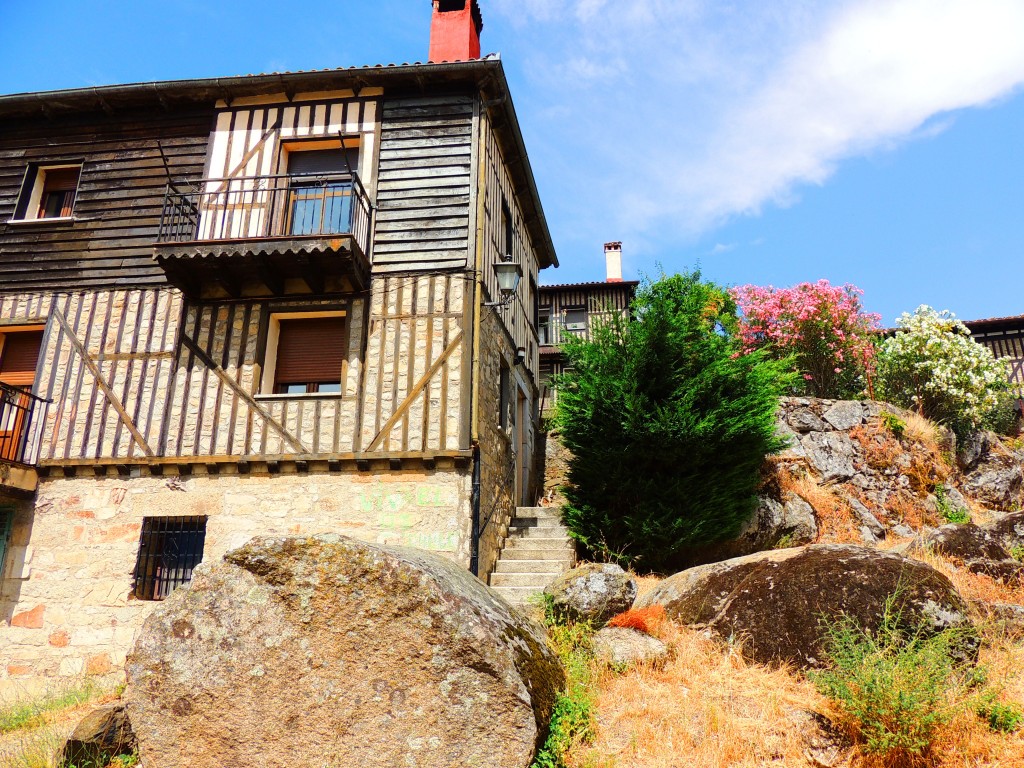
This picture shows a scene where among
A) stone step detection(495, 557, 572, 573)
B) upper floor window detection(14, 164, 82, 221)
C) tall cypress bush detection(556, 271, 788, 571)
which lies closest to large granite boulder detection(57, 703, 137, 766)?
stone step detection(495, 557, 572, 573)

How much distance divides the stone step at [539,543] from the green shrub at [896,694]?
5313 mm

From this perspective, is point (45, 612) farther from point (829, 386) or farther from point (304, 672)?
point (829, 386)

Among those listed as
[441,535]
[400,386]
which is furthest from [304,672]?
[400,386]

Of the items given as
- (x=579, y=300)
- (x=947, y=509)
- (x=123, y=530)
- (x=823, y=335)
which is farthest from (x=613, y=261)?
(x=123, y=530)

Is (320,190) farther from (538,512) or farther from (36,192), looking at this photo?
(538,512)

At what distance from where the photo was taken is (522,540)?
11.0 meters

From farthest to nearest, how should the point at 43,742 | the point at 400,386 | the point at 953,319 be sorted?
the point at 953,319 → the point at 400,386 → the point at 43,742

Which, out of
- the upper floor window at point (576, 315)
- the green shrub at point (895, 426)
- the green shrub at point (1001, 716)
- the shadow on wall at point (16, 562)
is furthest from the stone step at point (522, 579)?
the upper floor window at point (576, 315)

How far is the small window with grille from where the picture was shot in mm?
9773

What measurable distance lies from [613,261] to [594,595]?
1759 centimetres

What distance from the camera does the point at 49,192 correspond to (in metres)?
12.0

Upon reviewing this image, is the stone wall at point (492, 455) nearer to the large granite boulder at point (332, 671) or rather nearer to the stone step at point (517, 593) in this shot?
the stone step at point (517, 593)

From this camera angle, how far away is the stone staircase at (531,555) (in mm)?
9672

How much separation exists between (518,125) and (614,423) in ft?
17.8
